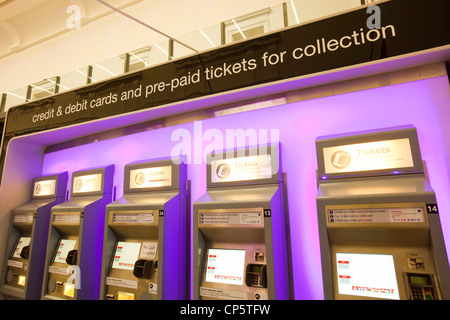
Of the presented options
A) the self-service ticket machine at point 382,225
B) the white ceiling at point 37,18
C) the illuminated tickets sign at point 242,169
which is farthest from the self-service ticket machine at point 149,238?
the white ceiling at point 37,18

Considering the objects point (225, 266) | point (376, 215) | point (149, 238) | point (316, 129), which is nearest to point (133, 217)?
point (149, 238)

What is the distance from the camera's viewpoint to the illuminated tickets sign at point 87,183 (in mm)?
2668

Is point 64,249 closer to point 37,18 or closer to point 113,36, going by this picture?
point 113,36

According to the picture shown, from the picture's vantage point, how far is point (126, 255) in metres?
2.19

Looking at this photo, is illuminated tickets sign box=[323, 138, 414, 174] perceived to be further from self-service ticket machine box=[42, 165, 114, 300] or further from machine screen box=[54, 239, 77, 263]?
machine screen box=[54, 239, 77, 263]

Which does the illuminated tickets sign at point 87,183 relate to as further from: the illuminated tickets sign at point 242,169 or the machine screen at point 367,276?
the machine screen at point 367,276

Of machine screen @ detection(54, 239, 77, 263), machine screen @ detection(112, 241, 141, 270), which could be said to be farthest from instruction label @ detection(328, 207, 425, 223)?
machine screen @ detection(54, 239, 77, 263)

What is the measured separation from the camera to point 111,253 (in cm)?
223

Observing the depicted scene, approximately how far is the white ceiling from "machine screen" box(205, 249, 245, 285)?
203 inches

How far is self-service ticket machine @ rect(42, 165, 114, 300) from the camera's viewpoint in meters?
2.41

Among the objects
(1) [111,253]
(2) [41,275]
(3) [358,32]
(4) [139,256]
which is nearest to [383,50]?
(3) [358,32]

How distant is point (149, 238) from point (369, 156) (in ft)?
5.60

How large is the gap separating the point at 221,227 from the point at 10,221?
2854 millimetres
